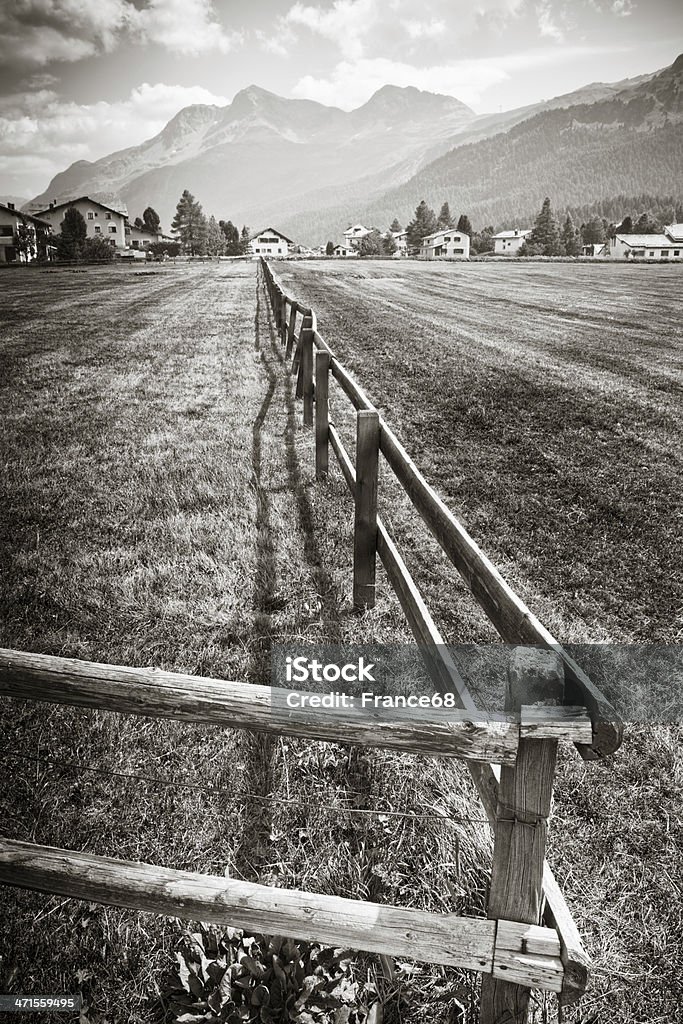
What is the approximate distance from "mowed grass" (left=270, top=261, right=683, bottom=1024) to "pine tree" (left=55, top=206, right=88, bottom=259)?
200ft

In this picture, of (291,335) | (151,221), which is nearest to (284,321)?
(291,335)

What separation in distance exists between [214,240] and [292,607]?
12706cm

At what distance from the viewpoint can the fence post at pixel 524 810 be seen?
5.44 feet

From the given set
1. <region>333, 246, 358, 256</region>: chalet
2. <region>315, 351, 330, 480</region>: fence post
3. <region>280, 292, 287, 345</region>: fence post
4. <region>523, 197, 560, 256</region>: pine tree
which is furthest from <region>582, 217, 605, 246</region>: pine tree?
<region>315, 351, 330, 480</region>: fence post

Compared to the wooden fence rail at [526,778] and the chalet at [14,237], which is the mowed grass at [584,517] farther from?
the chalet at [14,237]

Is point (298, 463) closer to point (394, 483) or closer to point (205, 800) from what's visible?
point (394, 483)

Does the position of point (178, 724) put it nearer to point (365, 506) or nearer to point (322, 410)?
point (365, 506)

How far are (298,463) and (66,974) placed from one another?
5.71 metres

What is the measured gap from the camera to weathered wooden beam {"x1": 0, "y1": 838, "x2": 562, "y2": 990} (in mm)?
1844

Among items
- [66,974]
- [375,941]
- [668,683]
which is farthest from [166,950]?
[668,683]

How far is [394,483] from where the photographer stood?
23.9ft

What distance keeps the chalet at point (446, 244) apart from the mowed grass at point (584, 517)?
433ft

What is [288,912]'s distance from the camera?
6.50 feet

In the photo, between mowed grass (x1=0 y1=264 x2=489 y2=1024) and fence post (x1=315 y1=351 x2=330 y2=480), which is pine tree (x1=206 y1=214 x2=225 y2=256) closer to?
mowed grass (x1=0 y1=264 x2=489 y2=1024)
